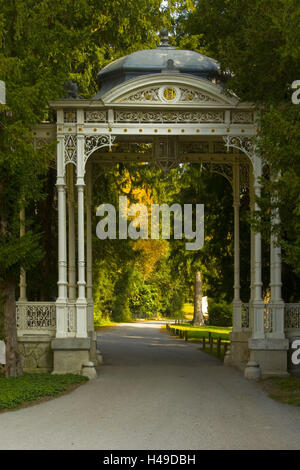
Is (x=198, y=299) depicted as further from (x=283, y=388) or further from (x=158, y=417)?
(x=158, y=417)

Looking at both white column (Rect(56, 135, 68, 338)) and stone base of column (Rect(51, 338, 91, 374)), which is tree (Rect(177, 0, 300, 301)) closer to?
white column (Rect(56, 135, 68, 338))

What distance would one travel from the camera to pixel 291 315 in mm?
13898

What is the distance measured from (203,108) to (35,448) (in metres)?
8.69

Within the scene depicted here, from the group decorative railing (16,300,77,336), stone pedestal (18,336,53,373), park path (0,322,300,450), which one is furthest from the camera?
decorative railing (16,300,77,336)

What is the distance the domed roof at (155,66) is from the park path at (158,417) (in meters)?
6.63

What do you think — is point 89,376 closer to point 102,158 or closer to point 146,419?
point 146,419

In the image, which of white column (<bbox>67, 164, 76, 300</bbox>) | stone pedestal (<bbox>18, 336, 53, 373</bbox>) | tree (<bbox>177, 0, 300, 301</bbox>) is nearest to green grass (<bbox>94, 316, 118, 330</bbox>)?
white column (<bbox>67, 164, 76, 300</bbox>)

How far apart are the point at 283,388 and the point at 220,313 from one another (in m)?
30.0

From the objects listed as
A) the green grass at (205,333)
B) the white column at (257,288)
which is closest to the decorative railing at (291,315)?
the white column at (257,288)

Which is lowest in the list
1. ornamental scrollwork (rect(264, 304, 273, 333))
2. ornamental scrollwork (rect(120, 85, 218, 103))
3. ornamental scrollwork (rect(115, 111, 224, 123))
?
ornamental scrollwork (rect(264, 304, 273, 333))

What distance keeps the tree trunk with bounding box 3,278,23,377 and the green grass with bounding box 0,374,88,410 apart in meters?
0.27

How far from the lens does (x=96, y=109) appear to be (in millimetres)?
13859

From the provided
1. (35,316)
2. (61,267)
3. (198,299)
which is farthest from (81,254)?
(198,299)

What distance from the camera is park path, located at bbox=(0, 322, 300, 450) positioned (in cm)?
740
